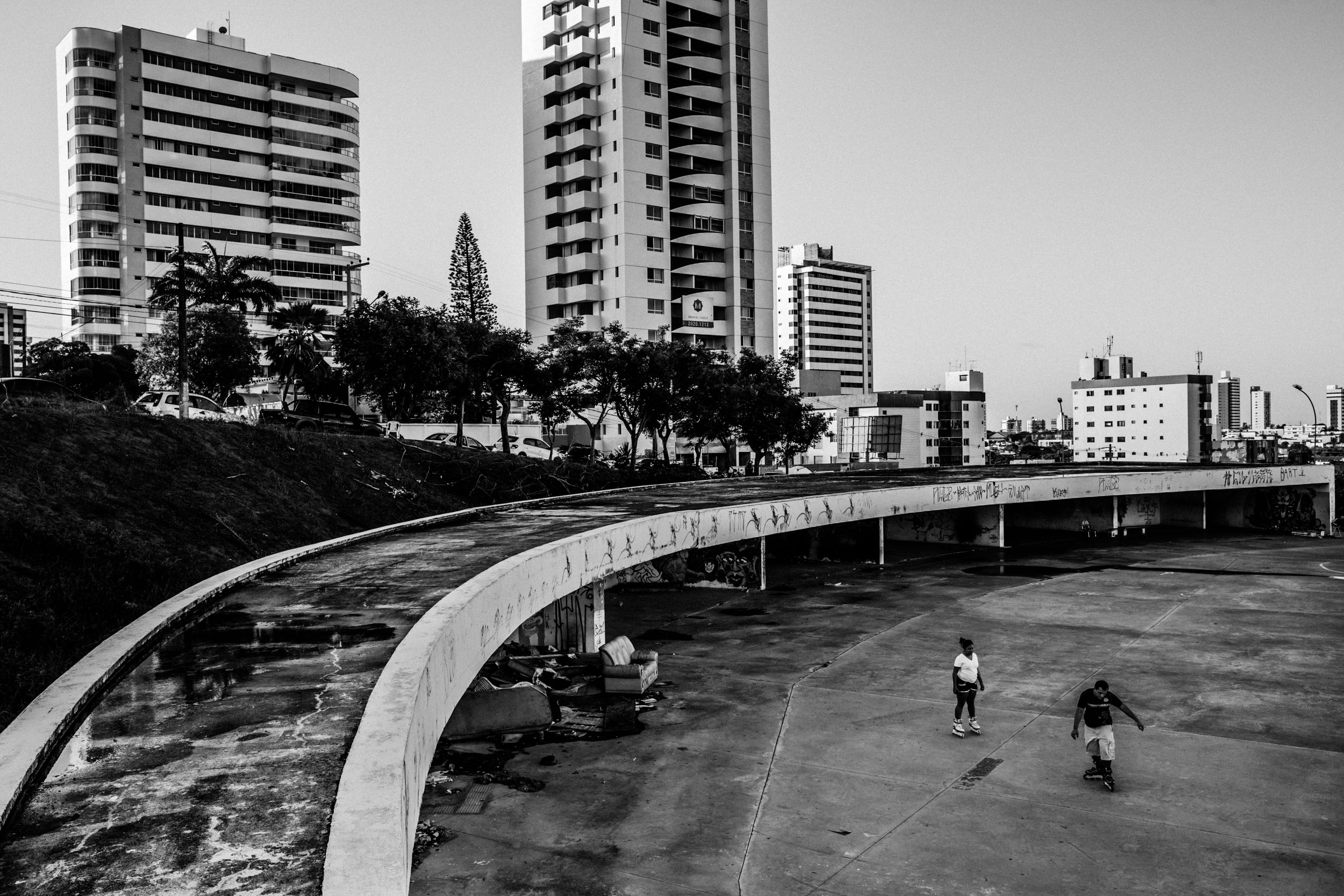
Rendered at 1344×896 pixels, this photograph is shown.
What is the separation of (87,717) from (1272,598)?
3585 cm

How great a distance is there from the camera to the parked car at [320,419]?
39906 mm

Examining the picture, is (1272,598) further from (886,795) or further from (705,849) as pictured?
(705,849)

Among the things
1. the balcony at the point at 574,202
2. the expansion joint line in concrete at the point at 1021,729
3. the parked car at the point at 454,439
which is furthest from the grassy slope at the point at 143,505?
the balcony at the point at 574,202

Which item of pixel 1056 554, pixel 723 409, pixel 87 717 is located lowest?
pixel 1056 554

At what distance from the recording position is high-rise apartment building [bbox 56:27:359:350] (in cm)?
10144

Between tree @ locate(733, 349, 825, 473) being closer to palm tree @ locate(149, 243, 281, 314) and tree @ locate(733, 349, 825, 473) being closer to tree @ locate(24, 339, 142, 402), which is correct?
palm tree @ locate(149, 243, 281, 314)

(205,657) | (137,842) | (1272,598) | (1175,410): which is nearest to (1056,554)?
(1272,598)

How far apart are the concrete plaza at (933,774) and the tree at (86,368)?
47.1m

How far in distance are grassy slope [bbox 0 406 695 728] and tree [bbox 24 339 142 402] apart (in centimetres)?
2883

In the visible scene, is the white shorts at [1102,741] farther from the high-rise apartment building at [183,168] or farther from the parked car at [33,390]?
the high-rise apartment building at [183,168]

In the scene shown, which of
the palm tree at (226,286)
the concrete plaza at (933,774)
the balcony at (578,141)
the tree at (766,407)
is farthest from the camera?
the balcony at (578,141)

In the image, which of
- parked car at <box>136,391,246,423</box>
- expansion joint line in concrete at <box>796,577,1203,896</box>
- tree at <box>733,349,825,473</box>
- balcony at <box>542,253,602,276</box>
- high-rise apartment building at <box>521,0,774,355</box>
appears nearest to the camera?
expansion joint line in concrete at <box>796,577,1203,896</box>

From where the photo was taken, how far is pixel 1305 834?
13562 millimetres

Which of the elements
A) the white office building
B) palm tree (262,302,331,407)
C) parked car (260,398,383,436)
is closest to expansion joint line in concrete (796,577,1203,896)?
parked car (260,398,383,436)
